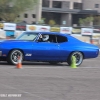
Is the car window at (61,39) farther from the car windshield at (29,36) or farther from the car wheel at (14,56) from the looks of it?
the car wheel at (14,56)

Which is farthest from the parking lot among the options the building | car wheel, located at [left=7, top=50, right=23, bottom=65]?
the building

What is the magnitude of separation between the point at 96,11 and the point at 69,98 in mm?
95614

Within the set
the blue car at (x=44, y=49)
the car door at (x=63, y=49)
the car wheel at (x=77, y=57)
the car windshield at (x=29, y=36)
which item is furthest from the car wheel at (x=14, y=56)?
the car wheel at (x=77, y=57)

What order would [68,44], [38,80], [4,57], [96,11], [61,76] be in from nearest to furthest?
1. [38,80]
2. [61,76]
3. [4,57]
4. [68,44]
5. [96,11]

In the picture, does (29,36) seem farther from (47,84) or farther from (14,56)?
(47,84)

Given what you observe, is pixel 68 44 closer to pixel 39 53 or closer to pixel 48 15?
pixel 39 53

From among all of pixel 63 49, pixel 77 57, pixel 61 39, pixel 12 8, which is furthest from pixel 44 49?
pixel 12 8

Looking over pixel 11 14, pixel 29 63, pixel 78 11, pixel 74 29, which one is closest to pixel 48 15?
pixel 78 11

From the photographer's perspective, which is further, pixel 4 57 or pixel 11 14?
pixel 11 14

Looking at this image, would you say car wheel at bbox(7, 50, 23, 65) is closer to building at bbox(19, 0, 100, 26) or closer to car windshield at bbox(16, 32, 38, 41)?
car windshield at bbox(16, 32, 38, 41)

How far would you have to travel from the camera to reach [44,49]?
14422 millimetres

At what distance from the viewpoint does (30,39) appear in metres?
14.6

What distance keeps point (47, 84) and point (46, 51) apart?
452cm

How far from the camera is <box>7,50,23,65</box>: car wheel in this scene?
551 inches
